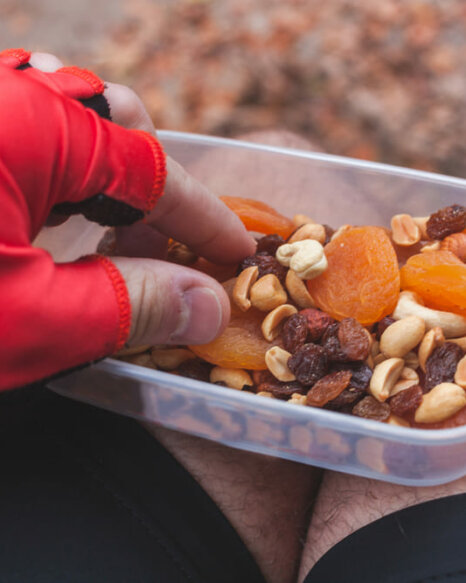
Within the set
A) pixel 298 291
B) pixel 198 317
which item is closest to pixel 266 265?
pixel 298 291

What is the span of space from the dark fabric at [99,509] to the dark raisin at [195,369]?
0.26 ft

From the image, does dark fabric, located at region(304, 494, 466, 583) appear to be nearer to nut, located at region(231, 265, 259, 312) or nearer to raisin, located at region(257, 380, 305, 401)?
raisin, located at region(257, 380, 305, 401)

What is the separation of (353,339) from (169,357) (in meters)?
0.19

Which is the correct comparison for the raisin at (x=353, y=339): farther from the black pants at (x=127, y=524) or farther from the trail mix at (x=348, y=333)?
the black pants at (x=127, y=524)

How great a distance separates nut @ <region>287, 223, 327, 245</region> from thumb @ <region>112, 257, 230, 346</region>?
0.19m

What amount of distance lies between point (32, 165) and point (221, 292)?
0.66 ft

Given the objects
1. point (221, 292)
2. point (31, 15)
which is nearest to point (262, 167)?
point (221, 292)

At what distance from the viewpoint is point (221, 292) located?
1.77 ft

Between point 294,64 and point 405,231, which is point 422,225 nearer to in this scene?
point 405,231

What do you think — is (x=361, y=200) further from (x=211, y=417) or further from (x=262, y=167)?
(x=211, y=417)

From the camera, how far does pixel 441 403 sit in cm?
54

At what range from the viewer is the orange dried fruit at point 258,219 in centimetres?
71

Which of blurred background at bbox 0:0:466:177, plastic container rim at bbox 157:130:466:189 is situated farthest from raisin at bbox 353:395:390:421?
blurred background at bbox 0:0:466:177

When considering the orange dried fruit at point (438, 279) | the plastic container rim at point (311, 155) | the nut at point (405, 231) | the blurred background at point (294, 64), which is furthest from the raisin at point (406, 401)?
the blurred background at point (294, 64)
